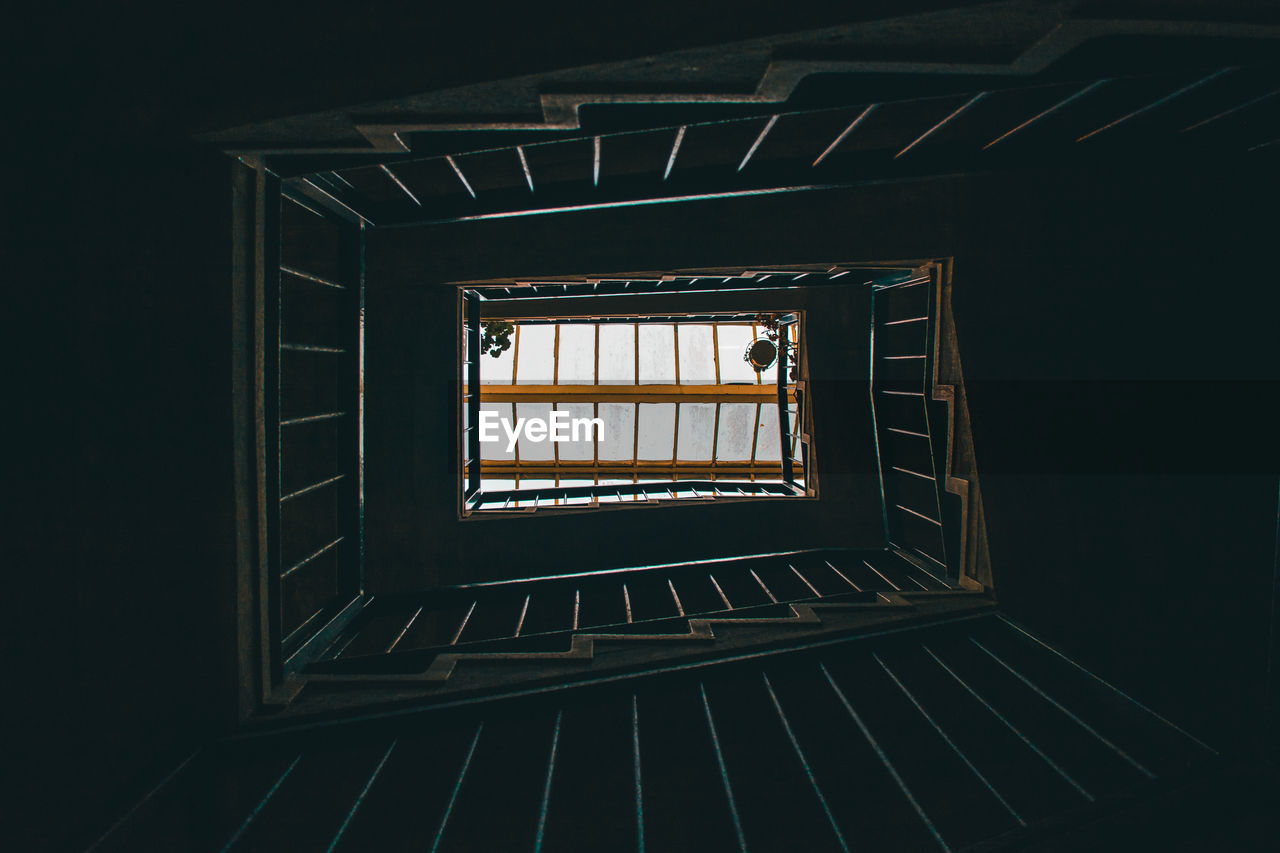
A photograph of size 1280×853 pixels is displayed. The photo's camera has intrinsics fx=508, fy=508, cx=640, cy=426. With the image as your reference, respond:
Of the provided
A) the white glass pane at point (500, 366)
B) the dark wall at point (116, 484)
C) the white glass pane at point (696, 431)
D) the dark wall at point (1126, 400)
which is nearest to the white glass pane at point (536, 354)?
the white glass pane at point (500, 366)

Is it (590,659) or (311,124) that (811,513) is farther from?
(311,124)

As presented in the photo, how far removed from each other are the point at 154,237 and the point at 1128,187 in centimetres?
754

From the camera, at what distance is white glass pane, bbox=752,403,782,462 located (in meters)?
14.3

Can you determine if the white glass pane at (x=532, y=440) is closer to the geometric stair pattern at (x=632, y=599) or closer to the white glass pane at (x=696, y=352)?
the white glass pane at (x=696, y=352)

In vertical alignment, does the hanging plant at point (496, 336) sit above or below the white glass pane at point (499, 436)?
above

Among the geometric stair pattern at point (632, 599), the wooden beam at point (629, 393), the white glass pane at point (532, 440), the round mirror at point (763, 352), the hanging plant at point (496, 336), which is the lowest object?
the geometric stair pattern at point (632, 599)

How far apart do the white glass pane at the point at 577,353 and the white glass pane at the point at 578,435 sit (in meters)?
0.76

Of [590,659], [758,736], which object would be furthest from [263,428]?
[758,736]

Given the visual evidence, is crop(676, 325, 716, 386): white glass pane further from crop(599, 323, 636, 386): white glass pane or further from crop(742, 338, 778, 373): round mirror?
crop(742, 338, 778, 373): round mirror

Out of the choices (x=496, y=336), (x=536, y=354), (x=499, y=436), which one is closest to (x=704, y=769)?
(x=496, y=336)

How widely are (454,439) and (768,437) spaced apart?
943 cm

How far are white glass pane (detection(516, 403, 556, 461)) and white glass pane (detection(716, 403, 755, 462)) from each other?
490 centimetres

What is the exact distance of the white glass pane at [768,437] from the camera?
1428 cm

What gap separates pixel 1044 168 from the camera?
4.91m
